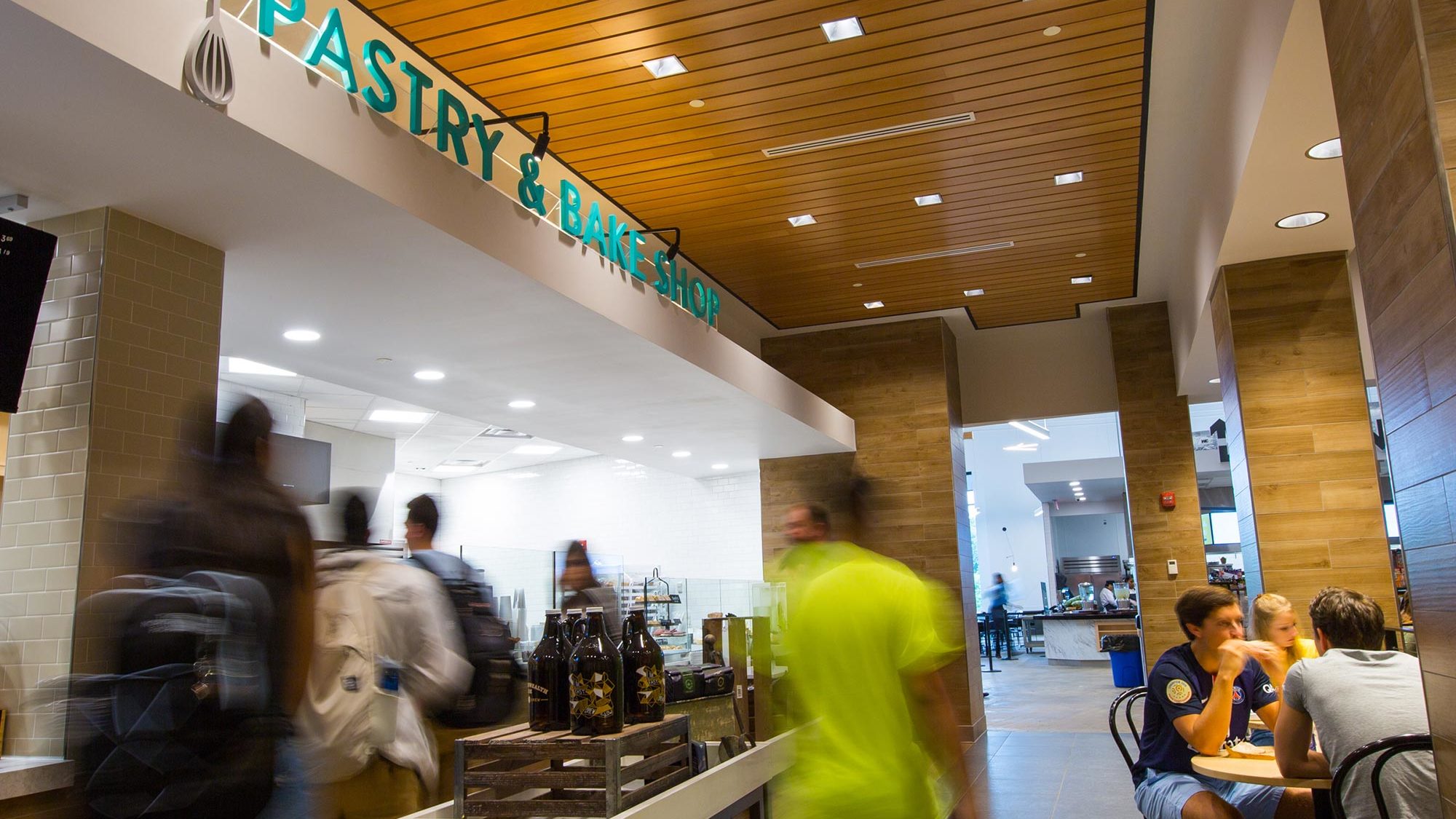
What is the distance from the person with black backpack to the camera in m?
2.67

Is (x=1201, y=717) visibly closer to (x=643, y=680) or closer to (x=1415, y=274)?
(x=1415, y=274)

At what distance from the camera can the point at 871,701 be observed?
2326mm

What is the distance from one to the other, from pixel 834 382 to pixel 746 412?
99.4 inches

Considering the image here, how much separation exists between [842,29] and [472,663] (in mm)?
3255

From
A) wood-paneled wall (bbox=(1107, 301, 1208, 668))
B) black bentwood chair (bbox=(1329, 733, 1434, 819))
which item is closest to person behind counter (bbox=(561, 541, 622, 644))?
black bentwood chair (bbox=(1329, 733, 1434, 819))

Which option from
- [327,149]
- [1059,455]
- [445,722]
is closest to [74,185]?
[327,149]

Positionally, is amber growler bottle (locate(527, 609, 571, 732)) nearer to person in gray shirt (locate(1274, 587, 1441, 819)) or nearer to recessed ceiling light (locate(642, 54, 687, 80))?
person in gray shirt (locate(1274, 587, 1441, 819))

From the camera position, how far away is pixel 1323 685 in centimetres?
289

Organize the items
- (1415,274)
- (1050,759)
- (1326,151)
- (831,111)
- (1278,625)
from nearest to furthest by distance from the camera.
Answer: (1415,274)
(1326,151)
(1278,625)
(831,111)
(1050,759)

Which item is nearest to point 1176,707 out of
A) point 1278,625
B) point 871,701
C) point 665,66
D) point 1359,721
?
point 1359,721

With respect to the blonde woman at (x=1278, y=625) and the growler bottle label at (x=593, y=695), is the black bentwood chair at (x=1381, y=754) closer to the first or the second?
the blonde woman at (x=1278, y=625)

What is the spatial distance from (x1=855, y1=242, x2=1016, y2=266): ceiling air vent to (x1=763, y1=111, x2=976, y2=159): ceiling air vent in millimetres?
2174

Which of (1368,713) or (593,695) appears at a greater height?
(593,695)

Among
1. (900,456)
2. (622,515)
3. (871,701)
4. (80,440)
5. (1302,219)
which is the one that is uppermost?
(1302,219)
